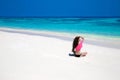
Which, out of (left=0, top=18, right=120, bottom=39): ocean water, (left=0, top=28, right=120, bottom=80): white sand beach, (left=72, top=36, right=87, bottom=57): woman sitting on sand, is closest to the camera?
(left=0, top=28, right=120, bottom=80): white sand beach

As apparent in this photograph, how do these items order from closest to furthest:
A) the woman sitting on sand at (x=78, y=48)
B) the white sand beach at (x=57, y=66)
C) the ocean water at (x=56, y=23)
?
the white sand beach at (x=57, y=66), the woman sitting on sand at (x=78, y=48), the ocean water at (x=56, y=23)

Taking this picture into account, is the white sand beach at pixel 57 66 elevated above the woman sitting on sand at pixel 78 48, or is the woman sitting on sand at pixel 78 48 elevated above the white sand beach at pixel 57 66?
the woman sitting on sand at pixel 78 48

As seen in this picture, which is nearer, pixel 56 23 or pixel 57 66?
pixel 57 66

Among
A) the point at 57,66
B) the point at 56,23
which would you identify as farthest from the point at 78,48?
the point at 56,23

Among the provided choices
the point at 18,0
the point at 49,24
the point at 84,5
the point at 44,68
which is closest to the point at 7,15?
the point at 18,0

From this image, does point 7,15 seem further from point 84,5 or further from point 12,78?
point 12,78

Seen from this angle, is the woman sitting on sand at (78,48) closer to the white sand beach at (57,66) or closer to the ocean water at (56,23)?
the white sand beach at (57,66)

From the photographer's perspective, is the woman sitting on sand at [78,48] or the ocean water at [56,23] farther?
the ocean water at [56,23]

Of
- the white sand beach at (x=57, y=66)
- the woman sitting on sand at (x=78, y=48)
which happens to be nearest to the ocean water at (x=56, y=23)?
the woman sitting on sand at (x=78, y=48)

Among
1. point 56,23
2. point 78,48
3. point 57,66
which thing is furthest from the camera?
point 56,23

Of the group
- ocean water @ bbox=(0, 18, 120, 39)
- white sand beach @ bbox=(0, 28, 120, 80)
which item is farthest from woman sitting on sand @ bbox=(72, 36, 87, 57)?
ocean water @ bbox=(0, 18, 120, 39)

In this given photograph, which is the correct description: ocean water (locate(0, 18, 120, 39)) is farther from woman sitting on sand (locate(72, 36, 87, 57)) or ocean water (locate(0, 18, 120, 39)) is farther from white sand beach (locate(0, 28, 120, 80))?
white sand beach (locate(0, 28, 120, 80))

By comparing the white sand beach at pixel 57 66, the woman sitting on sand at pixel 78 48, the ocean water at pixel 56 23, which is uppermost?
the woman sitting on sand at pixel 78 48

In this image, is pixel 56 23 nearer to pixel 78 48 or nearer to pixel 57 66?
pixel 78 48
